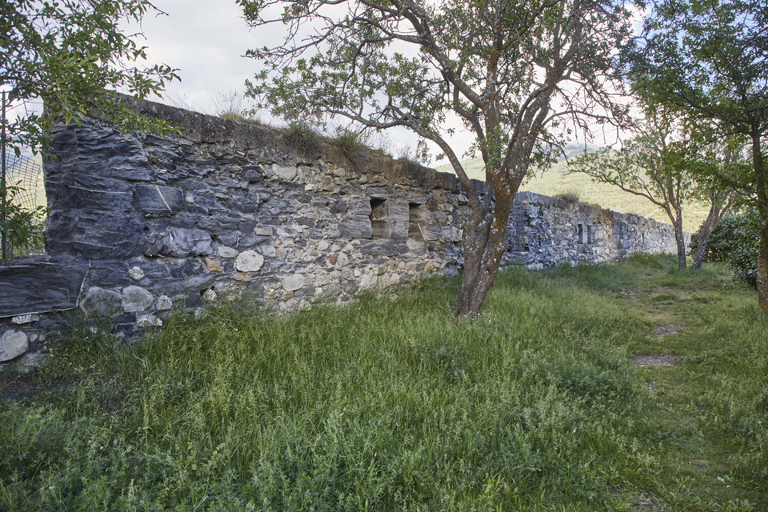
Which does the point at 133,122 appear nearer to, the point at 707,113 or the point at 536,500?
the point at 536,500

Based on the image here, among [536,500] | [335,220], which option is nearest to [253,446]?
[536,500]

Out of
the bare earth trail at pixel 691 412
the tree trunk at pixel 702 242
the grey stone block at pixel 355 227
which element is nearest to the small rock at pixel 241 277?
the grey stone block at pixel 355 227

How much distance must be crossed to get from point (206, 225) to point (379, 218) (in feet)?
8.42

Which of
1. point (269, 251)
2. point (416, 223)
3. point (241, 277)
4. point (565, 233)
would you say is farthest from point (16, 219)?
point (565, 233)

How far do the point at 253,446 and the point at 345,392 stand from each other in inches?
28.9

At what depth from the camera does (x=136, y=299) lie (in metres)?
3.49

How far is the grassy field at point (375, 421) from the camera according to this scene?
1.96m

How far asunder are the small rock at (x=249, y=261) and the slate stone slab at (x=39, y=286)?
131cm

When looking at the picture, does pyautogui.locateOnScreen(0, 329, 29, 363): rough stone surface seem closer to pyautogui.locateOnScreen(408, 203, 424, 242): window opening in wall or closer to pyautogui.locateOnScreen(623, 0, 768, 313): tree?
pyautogui.locateOnScreen(408, 203, 424, 242): window opening in wall

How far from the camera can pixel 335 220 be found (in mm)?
5125

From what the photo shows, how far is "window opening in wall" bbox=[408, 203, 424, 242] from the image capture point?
6382 mm

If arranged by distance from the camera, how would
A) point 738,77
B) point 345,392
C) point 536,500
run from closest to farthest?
point 536,500 < point 345,392 < point 738,77

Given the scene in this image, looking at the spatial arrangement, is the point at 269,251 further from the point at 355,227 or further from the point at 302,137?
the point at 302,137

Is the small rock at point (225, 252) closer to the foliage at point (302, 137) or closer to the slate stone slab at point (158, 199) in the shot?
the slate stone slab at point (158, 199)
